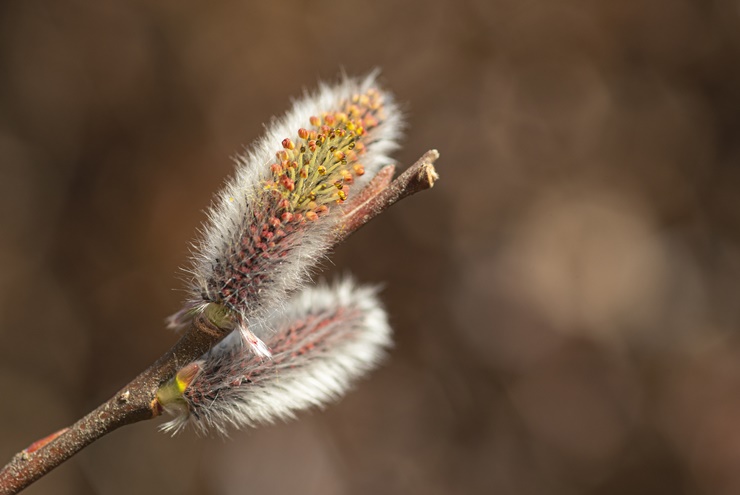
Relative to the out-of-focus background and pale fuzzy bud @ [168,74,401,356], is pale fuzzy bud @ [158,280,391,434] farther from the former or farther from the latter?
the out-of-focus background

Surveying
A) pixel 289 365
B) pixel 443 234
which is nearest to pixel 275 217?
pixel 289 365

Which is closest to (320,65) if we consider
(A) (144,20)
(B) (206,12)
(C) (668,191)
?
(B) (206,12)

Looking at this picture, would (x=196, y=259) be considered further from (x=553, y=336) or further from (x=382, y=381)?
(x=553, y=336)

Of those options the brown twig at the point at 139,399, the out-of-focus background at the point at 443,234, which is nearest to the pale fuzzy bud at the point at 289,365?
the brown twig at the point at 139,399

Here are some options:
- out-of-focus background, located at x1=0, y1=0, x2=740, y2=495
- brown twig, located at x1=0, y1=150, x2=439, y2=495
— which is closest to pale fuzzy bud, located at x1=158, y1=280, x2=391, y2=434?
brown twig, located at x1=0, y1=150, x2=439, y2=495

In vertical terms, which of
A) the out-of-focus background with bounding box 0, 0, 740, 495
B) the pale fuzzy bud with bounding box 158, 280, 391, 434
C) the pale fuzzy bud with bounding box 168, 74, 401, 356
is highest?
the out-of-focus background with bounding box 0, 0, 740, 495

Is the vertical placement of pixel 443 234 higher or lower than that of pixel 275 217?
higher

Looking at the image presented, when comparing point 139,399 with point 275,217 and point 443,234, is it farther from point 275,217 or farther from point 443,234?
point 443,234
